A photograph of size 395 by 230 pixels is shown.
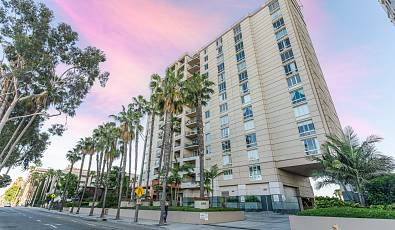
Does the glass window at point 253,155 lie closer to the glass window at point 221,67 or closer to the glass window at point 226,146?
the glass window at point 226,146

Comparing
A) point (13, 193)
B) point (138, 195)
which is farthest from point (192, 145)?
point (13, 193)

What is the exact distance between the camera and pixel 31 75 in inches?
741

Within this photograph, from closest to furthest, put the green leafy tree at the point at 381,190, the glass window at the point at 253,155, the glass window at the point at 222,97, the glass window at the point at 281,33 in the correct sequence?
the green leafy tree at the point at 381,190 → the glass window at the point at 253,155 → the glass window at the point at 281,33 → the glass window at the point at 222,97

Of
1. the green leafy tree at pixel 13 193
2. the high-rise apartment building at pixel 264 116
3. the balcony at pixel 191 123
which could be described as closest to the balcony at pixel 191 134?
the high-rise apartment building at pixel 264 116

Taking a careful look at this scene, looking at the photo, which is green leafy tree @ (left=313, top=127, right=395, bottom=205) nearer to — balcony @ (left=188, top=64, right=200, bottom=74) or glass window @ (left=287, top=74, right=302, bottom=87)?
glass window @ (left=287, top=74, right=302, bottom=87)

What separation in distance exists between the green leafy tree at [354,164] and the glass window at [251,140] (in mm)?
21329

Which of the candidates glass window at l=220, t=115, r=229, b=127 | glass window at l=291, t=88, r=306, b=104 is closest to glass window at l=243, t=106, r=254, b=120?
glass window at l=220, t=115, r=229, b=127

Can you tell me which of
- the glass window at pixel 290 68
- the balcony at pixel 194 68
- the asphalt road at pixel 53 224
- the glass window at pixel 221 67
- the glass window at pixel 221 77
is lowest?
the asphalt road at pixel 53 224

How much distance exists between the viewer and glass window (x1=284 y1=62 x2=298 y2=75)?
38.5 m

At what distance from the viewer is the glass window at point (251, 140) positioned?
132ft

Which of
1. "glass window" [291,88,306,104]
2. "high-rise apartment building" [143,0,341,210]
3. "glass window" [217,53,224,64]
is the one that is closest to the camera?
"high-rise apartment building" [143,0,341,210]

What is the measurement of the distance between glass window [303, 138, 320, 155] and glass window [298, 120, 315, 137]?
104 cm

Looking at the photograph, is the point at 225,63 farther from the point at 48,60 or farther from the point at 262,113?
the point at 48,60

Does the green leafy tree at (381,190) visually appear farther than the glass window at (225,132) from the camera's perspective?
No
